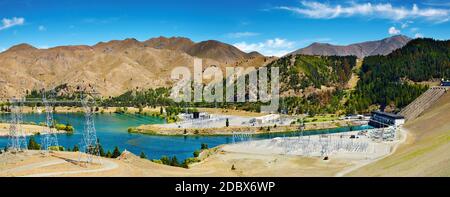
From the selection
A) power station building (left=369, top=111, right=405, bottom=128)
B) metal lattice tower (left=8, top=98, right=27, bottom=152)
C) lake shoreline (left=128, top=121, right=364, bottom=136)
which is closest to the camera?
metal lattice tower (left=8, top=98, right=27, bottom=152)

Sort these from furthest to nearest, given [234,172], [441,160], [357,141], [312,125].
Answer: [312,125], [357,141], [234,172], [441,160]

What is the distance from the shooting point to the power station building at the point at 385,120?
13350cm

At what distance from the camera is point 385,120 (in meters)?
139

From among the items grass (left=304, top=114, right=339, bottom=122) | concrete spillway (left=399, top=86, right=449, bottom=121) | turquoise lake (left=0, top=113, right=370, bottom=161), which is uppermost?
concrete spillway (left=399, top=86, right=449, bottom=121)

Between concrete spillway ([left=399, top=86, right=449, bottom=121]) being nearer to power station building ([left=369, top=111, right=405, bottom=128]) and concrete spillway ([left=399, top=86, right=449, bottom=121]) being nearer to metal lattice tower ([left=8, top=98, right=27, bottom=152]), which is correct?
power station building ([left=369, top=111, right=405, bottom=128])

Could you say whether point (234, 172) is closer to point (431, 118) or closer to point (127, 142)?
point (127, 142)

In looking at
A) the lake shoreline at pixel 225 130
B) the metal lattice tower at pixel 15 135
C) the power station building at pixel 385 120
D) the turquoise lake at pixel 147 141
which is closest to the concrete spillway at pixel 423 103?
the power station building at pixel 385 120

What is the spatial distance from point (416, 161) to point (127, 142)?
7487cm

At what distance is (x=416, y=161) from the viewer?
59.4 metres

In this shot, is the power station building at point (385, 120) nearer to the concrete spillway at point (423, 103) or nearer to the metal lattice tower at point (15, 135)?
the concrete spillway at point (423, 103)

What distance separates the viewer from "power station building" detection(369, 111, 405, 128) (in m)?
134

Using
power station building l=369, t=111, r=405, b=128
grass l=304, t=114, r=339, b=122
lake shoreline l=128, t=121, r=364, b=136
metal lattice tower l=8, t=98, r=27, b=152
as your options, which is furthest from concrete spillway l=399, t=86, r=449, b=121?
metal lattice tower l=8, t=98, r=27, b=152
